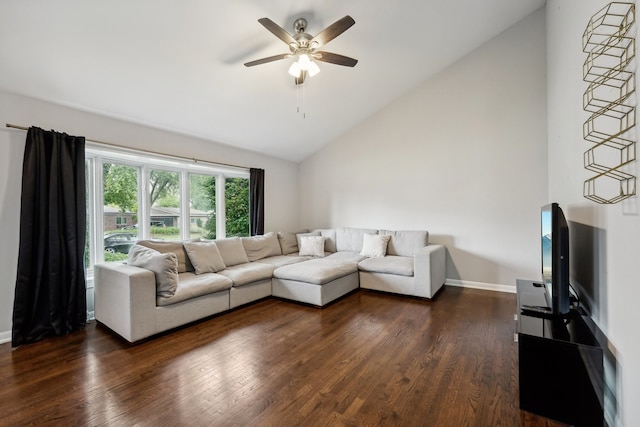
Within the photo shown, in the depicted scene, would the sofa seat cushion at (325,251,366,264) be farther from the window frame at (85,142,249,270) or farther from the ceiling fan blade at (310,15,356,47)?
the ceiling fan blade at (310,15,356,47)

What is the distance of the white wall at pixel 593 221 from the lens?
4.23 feet

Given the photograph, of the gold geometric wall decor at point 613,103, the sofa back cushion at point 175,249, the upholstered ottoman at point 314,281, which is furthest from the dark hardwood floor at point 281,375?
the gold geometric wall decor at point 613,103

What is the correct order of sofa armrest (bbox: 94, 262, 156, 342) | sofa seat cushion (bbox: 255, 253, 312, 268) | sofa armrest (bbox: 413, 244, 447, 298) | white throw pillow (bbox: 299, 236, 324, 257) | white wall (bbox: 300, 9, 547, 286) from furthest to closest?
1. white throw pillow (bbox: 299, 236, 324, 257)
2. sofa seat cushion (bbox: 255, 253, 312, 268)
3. white wall (bbox: 300, 9, 547, 286)
4. sofa armrest (bbox: 413, 244, 447, 298)
5. sofa armrest (bbox: 94, 262, 156, 342)

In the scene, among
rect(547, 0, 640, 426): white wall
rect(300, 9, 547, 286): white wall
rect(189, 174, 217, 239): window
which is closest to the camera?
rect(547, 0, 640, 426): white wall

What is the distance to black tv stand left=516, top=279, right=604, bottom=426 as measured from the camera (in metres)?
1.51

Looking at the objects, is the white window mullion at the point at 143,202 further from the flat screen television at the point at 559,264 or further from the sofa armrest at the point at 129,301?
the flat screen television at the point at 559,264

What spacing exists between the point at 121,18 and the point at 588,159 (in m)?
3.49

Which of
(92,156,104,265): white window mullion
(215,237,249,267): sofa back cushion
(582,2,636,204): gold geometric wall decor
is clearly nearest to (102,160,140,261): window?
(92,156,104,265): white window mullion

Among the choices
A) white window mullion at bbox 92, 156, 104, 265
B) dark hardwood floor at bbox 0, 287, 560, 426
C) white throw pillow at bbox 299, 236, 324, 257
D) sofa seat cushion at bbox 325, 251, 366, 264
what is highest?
white window mullion at bbox 92, 156, 104, 265

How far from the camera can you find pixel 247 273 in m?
3.56

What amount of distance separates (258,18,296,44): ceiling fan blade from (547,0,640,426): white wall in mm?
1985

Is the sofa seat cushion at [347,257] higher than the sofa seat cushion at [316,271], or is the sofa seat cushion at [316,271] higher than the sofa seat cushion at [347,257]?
the sofa seat cushion at [347,257]

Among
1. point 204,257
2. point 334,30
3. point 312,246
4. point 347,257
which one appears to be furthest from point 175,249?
point 334,30

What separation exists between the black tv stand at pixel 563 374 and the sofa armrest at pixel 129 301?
113 inches
